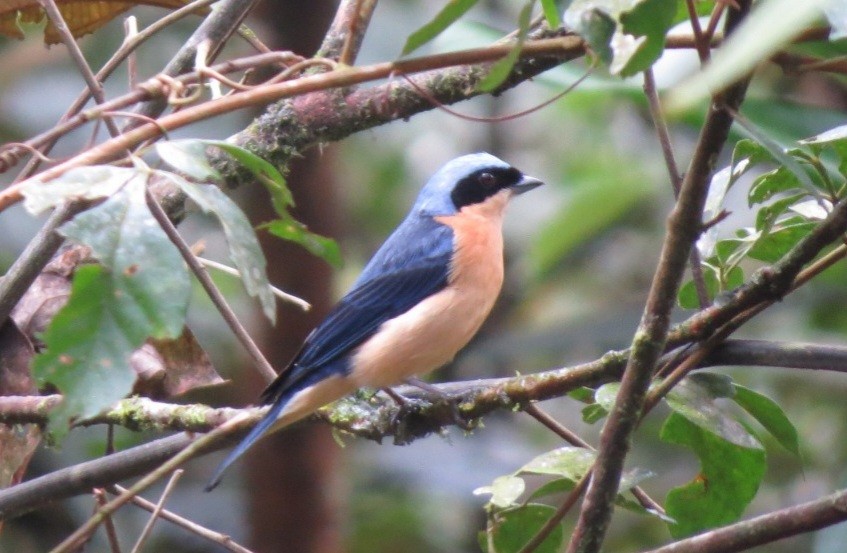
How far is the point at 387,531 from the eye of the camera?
17.0ft

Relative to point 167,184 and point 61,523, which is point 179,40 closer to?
point 61,523

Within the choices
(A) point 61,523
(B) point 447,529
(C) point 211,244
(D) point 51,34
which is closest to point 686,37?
(D) point 51,34

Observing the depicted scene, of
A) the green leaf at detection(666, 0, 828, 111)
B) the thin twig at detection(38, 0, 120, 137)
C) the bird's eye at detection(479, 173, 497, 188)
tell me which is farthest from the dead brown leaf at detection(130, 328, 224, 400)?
the green leaf at detection(666, 0, 828, 111)

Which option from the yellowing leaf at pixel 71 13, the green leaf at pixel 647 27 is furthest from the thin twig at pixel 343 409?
the yellowing leaf at pixel 71 13

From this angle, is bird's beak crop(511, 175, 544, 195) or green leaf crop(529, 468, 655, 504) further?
bird's beak crop(511, 175, 544, 195)

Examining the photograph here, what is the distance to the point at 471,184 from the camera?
11.7ft

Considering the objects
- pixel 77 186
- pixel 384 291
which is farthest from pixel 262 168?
pixel 384 291

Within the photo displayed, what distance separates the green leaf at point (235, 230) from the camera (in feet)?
4.75

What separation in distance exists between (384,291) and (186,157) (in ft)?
5.66

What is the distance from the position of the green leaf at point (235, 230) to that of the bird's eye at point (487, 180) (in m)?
2.09

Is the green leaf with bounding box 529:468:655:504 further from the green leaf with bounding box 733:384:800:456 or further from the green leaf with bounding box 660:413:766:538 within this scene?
the green leaf with bounding box 733:384:800:456

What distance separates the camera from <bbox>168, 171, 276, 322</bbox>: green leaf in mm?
1447

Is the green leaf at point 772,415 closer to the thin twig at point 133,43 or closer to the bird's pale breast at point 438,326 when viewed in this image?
the bird's pale breast at point 438,326

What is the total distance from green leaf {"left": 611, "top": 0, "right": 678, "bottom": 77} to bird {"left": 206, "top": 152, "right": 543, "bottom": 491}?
1415 millimetres
